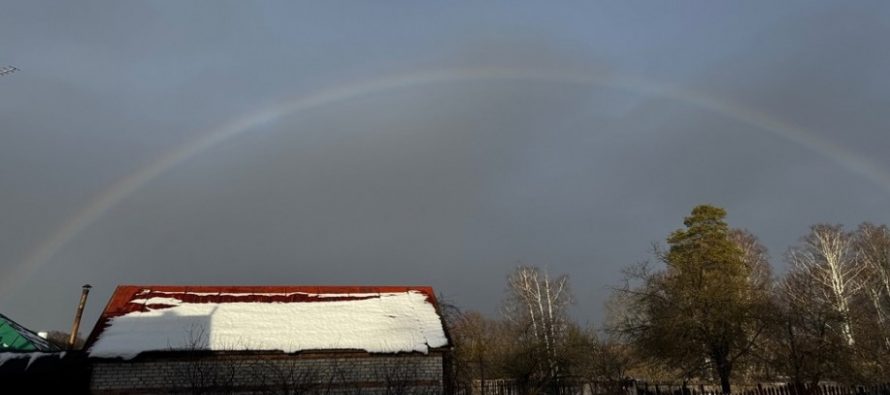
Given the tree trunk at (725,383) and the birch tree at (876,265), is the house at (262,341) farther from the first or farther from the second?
the birch tree at (876,265)

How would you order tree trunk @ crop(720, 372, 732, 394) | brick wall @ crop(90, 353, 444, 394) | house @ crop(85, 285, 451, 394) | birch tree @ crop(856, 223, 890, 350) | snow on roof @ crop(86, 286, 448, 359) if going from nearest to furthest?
1. brick wall @ crop(90, 353, 444, 394)
2. house @ crop(85, 285, 451, 394)
3. snow on roof @ crop(86, 286, 448, 359)
4. tree trunk @ crop(720, 372, 732, 394)
5. birch tree @ crop(856, 223, 890, 350)

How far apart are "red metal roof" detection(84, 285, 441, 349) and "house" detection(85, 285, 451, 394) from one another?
38 millimetres

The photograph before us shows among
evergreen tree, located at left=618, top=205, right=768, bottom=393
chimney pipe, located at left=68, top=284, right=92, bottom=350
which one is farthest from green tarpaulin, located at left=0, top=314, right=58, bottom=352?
evergreen tree, located at left=618, top=205, right=768, bottom=393

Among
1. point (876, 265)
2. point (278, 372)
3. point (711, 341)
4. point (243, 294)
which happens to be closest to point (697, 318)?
point (711, 341)

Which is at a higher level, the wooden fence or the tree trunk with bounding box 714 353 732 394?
the tree trunk with bounding box 714 353 732 394

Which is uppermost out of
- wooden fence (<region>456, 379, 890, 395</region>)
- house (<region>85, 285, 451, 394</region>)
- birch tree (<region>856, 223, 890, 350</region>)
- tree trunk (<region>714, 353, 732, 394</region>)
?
birch tree (<region>856, 223, 890, 350</region>)

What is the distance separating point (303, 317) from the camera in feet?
65.7

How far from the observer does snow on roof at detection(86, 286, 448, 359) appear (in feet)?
58.3

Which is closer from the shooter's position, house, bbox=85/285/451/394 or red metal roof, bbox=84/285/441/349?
house, bbox=85/285/451/394

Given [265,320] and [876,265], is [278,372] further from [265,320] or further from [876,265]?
[876,265]

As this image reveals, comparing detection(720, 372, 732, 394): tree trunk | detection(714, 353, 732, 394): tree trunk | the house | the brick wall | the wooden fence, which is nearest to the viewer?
the brick wall

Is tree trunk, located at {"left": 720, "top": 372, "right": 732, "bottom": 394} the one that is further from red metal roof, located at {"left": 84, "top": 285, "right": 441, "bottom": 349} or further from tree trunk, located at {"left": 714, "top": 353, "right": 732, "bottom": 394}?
red metal roof, located at {"left": 84, "top": 285, "right": 441, "bottom": 349}

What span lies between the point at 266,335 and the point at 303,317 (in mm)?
1790

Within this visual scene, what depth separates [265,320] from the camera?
19562 mm
